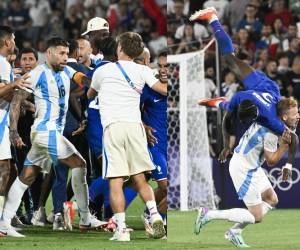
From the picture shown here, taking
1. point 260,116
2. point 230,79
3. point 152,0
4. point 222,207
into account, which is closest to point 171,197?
point 222,207

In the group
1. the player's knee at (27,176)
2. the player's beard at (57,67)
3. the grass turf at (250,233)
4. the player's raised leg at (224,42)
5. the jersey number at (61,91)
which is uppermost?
the player's raised leg at (224,42)

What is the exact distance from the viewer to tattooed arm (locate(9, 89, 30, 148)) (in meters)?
6.39

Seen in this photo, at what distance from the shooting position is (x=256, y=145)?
663 cm

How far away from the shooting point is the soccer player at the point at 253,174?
6473 mm

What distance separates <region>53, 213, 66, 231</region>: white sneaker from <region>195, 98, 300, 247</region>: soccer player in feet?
3.47

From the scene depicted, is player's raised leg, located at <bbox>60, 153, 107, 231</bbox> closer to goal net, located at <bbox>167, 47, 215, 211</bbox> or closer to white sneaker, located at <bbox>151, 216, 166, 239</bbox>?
white sneaker, located at <bbox>151, 216, 166, 239</bbox>

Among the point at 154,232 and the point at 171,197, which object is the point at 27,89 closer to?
the point at 154,232

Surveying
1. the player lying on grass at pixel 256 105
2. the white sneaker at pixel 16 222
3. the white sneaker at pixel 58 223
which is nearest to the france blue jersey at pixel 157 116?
the player lying on grass at pixel 256 105

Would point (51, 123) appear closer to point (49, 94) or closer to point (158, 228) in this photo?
point (49, 94)

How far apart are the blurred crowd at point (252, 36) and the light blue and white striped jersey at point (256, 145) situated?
582 cm

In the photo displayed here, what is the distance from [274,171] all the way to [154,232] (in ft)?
15.2

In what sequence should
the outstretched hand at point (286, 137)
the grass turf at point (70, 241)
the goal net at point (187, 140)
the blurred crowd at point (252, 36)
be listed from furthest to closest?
the blurred crowd at point (252, 36)
the goal net at point (187, 140)
the outstretched hand at point (286, 137)
the grass turf at point (70, 241)

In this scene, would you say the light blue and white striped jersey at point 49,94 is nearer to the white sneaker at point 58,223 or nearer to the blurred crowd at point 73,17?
the white sneaker at point 58,223

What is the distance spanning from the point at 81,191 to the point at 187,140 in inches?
168
